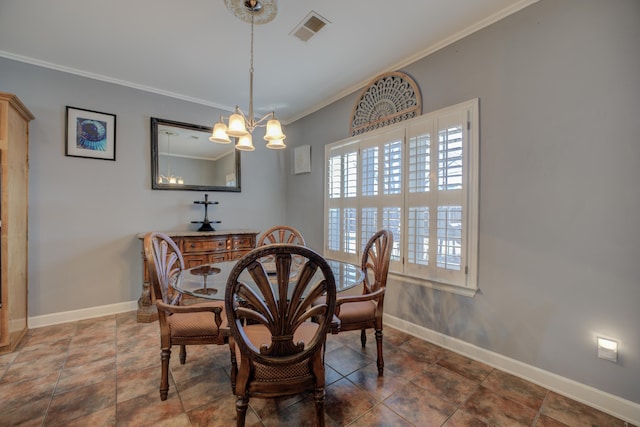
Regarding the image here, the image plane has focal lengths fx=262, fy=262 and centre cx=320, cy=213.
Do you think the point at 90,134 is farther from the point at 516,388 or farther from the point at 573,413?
the point at 573,413

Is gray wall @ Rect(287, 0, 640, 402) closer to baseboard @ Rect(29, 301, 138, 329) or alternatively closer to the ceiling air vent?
the ceiling air vent

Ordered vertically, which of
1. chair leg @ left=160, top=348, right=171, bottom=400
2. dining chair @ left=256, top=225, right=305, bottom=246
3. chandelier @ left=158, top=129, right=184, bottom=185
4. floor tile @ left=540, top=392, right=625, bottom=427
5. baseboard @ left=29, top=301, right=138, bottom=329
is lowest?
floor tile @ left=540, top=392, right=625, bottom=427

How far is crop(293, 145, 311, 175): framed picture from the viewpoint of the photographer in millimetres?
3838

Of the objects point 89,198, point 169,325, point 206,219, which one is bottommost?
point 169,325

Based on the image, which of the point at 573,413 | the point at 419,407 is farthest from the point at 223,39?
the point at 573,413

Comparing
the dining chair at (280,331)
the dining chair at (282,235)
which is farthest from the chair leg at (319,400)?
the dining chair at (282,235)

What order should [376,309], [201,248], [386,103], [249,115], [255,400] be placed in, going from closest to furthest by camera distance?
1. [255,400]
2. [376,309]
3. [249,115]
4. [386,103]
5. [201,248]

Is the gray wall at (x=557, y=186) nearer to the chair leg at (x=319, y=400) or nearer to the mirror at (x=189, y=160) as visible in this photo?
the chair leg at (x=319, y=400)

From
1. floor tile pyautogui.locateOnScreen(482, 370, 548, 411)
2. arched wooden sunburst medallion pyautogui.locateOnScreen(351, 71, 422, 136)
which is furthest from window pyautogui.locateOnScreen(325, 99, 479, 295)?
floor tile pyautogui.locateOnScreen(482, 370, 548, 411)

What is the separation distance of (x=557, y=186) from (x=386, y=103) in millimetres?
1681

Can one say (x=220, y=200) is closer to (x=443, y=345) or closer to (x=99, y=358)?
(x=99, y=358)

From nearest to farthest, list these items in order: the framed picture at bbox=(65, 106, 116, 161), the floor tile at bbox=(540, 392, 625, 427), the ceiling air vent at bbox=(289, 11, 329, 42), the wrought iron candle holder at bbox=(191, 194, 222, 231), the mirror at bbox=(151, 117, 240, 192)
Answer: the floor tile at bbox=(540, 392, 625, 427), the ceiling air vent at bbox=(289, 11, 329, 42), the framed picture at bbox=(65, 106, 116, 161), the mirror at bbox=(151, 117, 240, 192), the wrought iron candle holder at bbox=(191, 194, 222, 231)

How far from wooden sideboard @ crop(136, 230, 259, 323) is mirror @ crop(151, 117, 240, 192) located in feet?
2.41

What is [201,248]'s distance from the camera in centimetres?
307
